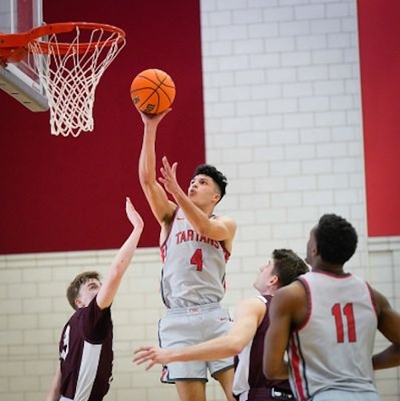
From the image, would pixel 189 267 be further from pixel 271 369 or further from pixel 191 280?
pixel 271 369

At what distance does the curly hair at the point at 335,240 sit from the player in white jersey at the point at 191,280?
8.22 feet

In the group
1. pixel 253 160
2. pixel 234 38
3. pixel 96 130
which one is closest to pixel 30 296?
pixel 96 130

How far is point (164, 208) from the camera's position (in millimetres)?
6980

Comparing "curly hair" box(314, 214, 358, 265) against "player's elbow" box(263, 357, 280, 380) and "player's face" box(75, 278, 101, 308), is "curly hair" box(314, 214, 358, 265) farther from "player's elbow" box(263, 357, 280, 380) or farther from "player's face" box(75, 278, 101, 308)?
"player's face" box(75, 278, 101, 308)

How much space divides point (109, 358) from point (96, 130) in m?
4.69

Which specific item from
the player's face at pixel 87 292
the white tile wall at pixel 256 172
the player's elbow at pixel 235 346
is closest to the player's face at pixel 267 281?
the player's elbow at pixel 235 346

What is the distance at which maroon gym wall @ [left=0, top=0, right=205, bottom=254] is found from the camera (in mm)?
10500

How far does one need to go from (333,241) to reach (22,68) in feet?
14.1

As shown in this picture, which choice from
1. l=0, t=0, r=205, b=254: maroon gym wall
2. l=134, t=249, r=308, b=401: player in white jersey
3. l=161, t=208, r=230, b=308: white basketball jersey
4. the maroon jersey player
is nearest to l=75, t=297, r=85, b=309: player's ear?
the maroon jersey player

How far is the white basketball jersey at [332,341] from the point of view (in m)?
3.90

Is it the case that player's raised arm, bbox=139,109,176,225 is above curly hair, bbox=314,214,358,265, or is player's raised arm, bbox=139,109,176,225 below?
above

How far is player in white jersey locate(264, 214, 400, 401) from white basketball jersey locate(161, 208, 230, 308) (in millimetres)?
2735

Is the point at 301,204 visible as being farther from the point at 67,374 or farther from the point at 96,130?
the point at 67,374

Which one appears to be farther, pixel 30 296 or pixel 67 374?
pixel 30 296
